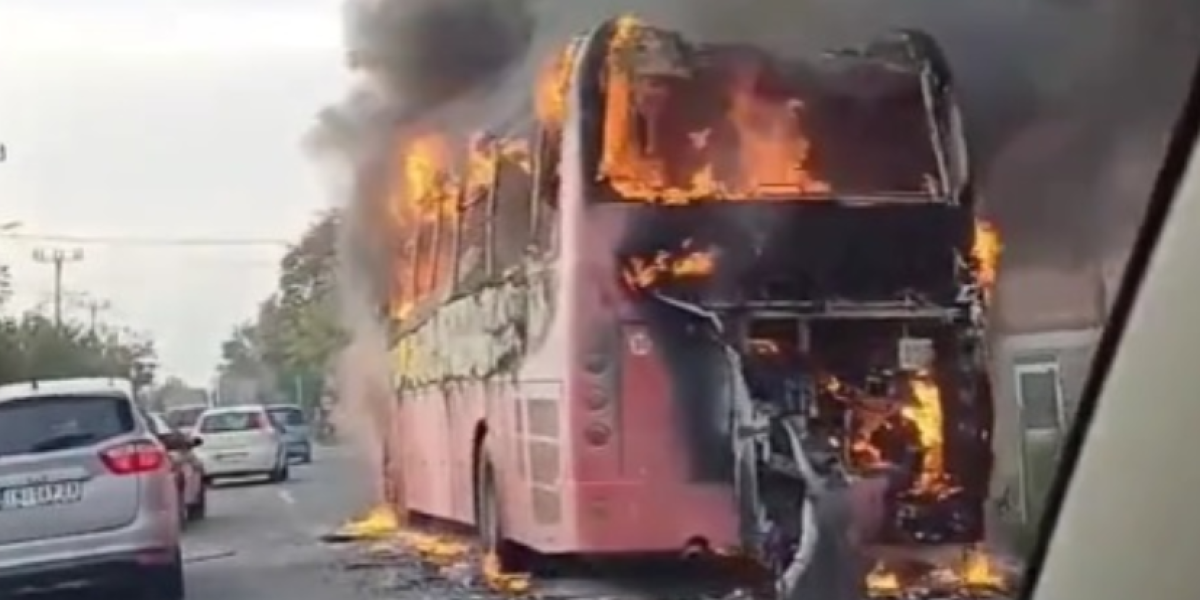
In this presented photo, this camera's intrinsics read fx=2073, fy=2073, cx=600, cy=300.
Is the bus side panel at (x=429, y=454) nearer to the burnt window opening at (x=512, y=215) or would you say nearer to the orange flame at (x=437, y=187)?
the orange flame at (x=437, y=187)

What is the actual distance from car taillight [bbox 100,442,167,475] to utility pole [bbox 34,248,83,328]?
1.46ft

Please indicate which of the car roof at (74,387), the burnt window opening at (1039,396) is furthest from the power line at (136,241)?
the burnt window opening at (1039,396)

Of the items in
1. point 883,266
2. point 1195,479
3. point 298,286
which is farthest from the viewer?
point 883,266

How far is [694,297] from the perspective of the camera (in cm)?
402

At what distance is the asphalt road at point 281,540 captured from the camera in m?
3.85

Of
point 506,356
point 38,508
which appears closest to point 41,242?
point 38,508

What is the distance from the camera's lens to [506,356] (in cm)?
401

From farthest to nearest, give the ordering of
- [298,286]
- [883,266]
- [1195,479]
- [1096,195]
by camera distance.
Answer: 1. [883,266]
2. [298,286]
3. [1096,195]
4. [1195,479]

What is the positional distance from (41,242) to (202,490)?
0.60 metres

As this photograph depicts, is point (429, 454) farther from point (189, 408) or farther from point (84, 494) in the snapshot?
point (84, 494)

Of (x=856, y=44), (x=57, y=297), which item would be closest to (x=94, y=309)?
(x=57, y=297)

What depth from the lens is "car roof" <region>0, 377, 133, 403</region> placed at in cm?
371

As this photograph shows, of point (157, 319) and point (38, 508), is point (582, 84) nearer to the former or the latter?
point (157, 319)

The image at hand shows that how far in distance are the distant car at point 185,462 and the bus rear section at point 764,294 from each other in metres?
0.71
